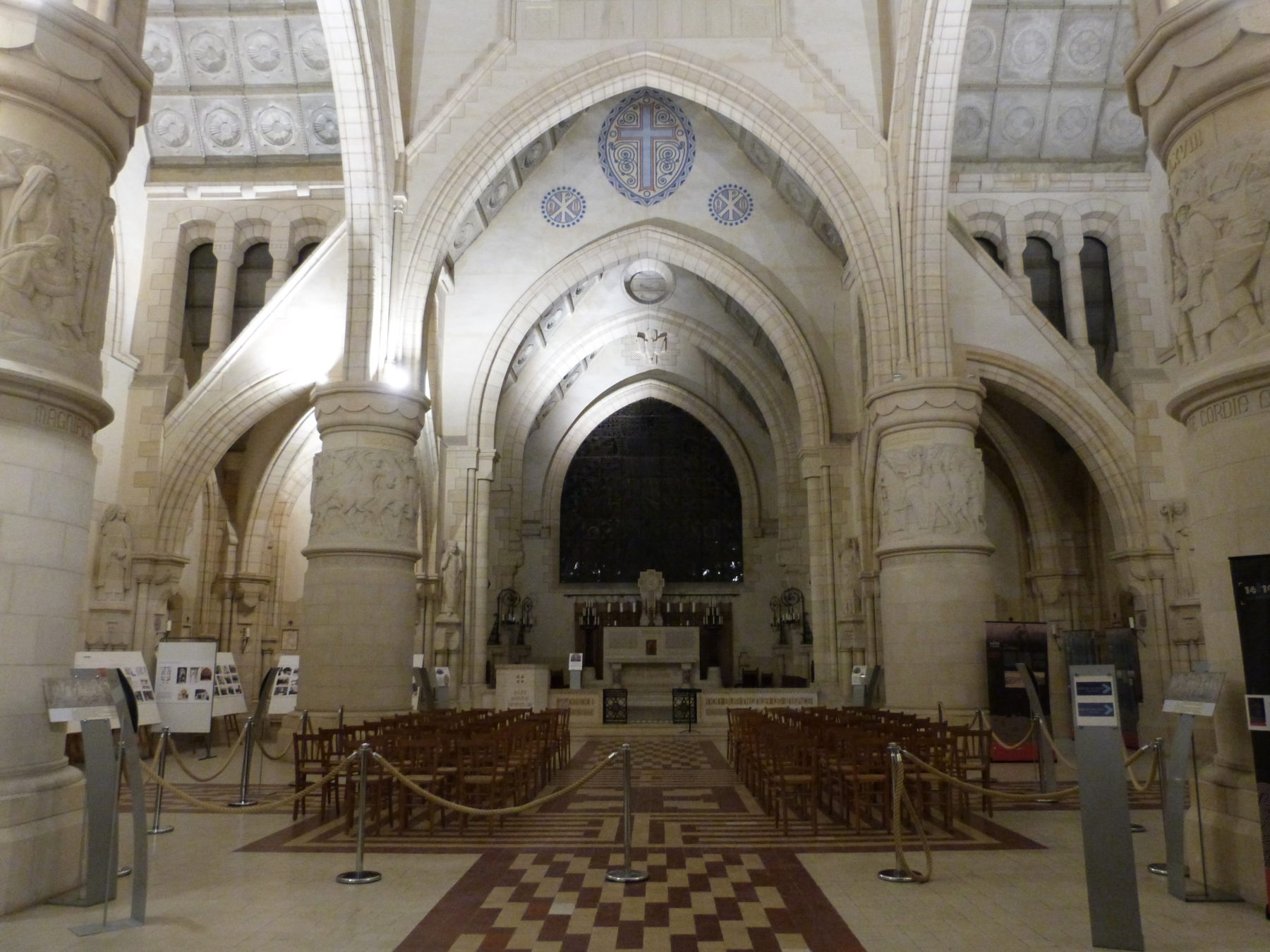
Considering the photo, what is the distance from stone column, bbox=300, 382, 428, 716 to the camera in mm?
11492

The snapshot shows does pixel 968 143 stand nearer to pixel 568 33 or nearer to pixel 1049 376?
pixel 1049 376

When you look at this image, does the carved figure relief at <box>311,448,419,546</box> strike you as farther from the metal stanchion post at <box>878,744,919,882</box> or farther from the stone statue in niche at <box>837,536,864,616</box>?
the stone statue in niche at <box>837,536,864,616</box>

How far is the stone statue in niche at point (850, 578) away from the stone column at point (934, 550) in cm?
457

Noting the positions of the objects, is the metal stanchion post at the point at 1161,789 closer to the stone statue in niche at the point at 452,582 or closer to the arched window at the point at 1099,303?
the arched window at the point at 1099,303

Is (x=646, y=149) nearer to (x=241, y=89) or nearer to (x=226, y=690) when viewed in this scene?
(x=241, y=89)

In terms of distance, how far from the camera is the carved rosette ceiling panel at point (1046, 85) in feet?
46.7

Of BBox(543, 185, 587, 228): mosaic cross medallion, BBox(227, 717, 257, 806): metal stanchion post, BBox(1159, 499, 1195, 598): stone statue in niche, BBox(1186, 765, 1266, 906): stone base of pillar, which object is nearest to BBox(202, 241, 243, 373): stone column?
BBox(543, 185, 587, 228): mosaic cross medallion

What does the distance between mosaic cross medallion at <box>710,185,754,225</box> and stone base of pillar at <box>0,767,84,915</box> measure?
15.2 meters

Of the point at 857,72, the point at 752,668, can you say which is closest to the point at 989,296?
the point at 857,72

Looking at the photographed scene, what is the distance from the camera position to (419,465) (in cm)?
1802

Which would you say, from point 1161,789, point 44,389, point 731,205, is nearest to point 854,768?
point 1161,789

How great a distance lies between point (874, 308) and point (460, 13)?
757cm

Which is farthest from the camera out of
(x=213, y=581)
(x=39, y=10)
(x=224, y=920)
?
(x=213, y=581)

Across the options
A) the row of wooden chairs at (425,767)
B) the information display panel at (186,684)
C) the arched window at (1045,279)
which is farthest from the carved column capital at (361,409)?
the arched window at (1045,279)
